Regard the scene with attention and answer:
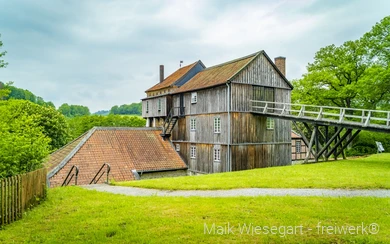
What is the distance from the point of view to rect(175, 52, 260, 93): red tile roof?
22.7m

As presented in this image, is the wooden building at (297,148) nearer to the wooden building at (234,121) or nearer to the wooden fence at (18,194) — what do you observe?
the wooden building at (234,121)

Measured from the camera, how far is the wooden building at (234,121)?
2175 centimetres

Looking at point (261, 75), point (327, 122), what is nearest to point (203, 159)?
point (261, 75)

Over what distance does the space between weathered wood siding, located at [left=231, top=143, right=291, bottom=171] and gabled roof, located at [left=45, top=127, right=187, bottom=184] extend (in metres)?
6.02

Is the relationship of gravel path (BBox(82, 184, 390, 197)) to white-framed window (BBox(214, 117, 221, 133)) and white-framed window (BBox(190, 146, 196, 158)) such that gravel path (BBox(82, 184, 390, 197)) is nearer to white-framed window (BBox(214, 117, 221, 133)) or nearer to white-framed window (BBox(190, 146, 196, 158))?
white-framed window (BBox(214, 117, 221, 133))

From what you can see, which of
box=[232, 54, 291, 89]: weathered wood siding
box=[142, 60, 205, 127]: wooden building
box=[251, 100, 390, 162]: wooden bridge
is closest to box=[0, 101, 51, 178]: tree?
box=[232, 54, 291, 89]: weathered wood siding

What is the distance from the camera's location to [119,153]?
23.8 meters

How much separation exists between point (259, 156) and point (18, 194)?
1782cm

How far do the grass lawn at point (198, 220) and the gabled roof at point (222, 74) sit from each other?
1416cm

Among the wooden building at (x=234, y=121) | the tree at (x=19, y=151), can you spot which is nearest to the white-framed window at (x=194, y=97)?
the wooden building at (x=234, y=121)

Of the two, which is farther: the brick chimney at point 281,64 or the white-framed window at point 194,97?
the brick chimney at point 281,64

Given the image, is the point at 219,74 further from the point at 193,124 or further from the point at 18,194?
the point at 18,194

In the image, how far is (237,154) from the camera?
2155 cm

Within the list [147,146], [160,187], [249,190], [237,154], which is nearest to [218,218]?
[249,190]
